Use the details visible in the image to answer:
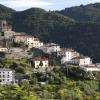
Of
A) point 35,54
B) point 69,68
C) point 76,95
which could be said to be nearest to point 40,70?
point 69,68

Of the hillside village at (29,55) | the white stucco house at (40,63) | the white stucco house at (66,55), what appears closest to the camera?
the hillside village at (29,55)

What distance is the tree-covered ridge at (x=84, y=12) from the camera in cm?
11593

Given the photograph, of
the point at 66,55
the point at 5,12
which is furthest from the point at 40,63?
the point at 5,12

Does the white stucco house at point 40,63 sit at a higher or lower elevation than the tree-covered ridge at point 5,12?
lower

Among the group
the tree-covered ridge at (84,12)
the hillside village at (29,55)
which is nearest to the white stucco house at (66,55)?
the hillside village at (29,55)

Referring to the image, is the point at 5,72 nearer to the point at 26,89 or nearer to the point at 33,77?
the point at 33,77

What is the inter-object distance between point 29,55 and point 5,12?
43.3m

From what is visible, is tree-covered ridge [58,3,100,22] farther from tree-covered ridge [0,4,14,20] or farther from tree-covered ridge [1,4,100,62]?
tree-covered ridge [1,4,100,62]

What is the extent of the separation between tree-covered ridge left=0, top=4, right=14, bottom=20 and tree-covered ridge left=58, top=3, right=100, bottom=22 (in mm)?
17610

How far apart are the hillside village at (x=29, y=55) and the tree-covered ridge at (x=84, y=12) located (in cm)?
4667

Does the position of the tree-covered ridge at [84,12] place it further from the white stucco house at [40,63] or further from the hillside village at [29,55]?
the white stucco house at [40,63]

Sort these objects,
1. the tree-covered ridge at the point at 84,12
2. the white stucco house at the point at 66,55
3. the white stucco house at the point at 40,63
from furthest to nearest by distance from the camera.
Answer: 1. the tree-covered ridge at the point at 84,12
2. the white stucco house at the point at 66,55
3. the white stucco house at the point at 40,63

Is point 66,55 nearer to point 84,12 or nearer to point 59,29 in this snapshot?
point 59,29

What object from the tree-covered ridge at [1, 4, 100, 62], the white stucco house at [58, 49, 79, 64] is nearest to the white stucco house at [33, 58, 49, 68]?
the white stucco house at [58, 49, 79, 64]
